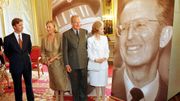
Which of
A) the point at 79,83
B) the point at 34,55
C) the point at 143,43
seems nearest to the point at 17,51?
the point at 79,83

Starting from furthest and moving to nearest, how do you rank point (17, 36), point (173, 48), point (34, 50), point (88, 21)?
point (34, 50) < point (88, 21) < point (17, 36) < point (173, 48)

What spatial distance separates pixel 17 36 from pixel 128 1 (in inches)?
70.8

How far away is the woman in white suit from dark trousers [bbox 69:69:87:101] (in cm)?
12

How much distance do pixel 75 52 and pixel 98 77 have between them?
54 centimetres

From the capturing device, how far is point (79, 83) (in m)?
3.58

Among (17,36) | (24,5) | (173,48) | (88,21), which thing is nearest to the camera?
(173,48)

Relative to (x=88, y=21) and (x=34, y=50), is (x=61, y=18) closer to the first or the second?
(x=88, y=21)

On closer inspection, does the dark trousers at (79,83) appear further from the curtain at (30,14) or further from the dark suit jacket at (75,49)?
the curtain at (30,14)

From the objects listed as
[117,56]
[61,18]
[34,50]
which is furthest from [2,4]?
[117,56]

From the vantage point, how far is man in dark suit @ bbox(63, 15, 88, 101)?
11.1 ft

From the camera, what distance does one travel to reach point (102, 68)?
3467mm

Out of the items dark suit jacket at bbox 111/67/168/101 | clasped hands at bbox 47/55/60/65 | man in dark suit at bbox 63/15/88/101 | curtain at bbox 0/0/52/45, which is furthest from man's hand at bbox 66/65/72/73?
curtain at bbox 0/0/52/45

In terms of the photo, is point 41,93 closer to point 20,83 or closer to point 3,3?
point 20,83

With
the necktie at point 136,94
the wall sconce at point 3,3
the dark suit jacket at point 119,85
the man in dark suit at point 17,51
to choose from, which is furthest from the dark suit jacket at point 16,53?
the wall sconce at point 3,3
